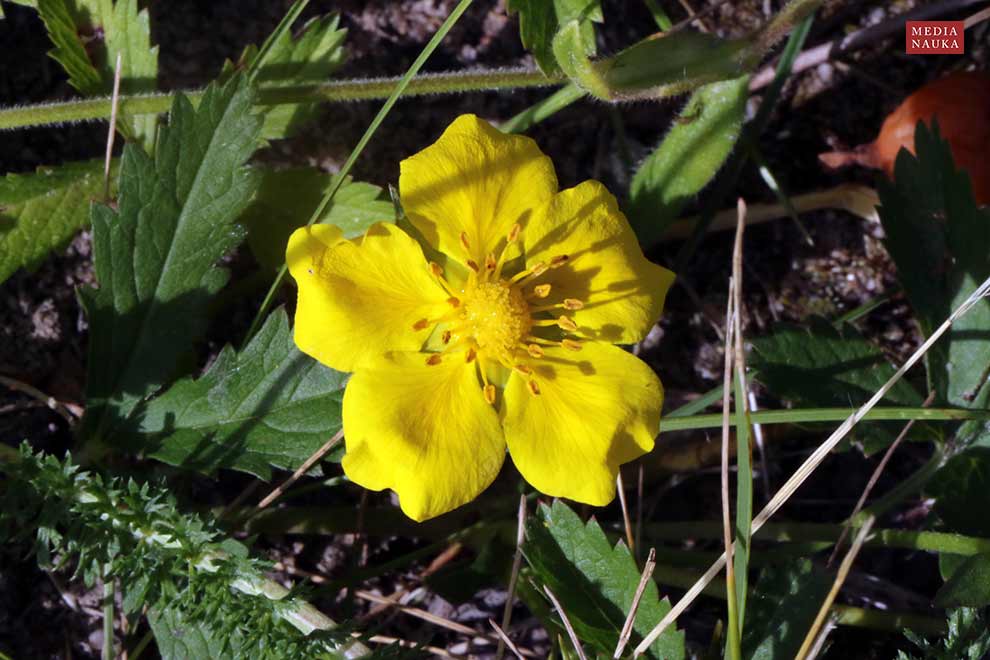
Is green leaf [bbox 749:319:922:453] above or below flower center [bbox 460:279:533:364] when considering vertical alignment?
below

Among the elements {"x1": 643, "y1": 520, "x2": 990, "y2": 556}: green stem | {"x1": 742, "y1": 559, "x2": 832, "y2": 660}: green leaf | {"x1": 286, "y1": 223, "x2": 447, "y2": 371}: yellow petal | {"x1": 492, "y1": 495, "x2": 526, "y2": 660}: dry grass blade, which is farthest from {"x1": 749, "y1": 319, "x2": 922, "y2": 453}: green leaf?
{"x1": 286, "y1": 223, "x2": 447, "y2": 371}: yellow petal

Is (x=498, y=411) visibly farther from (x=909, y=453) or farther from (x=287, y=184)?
(x=909, y=453)

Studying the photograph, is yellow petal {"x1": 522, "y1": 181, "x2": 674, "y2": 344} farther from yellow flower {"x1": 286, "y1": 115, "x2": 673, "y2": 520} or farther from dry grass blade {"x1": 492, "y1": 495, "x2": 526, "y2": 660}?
dry grass blade {"x1": 492, "y1": 495, "x2": 526, "y2": 660}

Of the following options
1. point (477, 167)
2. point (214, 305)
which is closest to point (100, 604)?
point (214, 305)

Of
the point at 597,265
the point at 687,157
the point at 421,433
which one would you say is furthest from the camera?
the point at 687,157

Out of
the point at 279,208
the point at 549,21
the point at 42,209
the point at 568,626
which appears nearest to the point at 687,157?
the point at 549,21

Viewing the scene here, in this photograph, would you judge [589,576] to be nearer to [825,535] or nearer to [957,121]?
[825,535]
